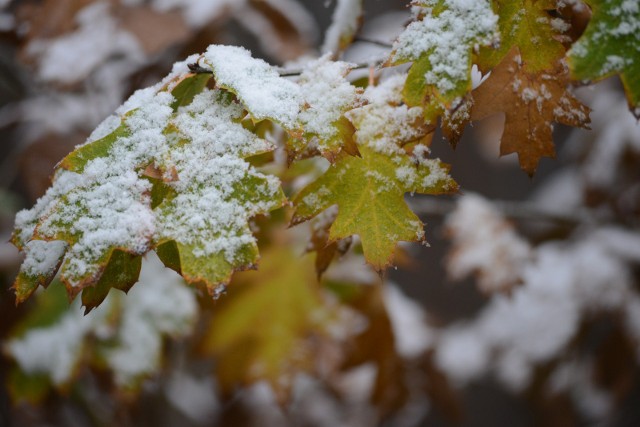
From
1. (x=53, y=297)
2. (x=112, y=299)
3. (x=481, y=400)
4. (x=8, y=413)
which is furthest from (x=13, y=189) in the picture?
(x=481, y=400)

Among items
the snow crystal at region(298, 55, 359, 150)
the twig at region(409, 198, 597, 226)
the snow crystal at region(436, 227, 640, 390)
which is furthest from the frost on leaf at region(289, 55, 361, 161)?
the snow crystal at region(436, 227, 640, 390)

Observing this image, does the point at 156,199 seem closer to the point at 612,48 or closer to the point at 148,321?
the point at 612,48

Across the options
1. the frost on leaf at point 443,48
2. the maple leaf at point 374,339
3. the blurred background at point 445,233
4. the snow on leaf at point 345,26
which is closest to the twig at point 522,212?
the blurred background at point 445,233

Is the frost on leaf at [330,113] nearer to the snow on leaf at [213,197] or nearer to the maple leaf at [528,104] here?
the snow on leaf at [213,197]

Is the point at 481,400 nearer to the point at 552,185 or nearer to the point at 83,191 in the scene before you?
the point at 552,185

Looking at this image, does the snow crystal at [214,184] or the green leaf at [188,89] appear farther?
the green leaf at [188,89]

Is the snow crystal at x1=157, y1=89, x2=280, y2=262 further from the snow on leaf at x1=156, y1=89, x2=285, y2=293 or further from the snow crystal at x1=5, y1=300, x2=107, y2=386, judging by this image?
the snow crystal at x1=5, y1=300, x2=107, y2=386
